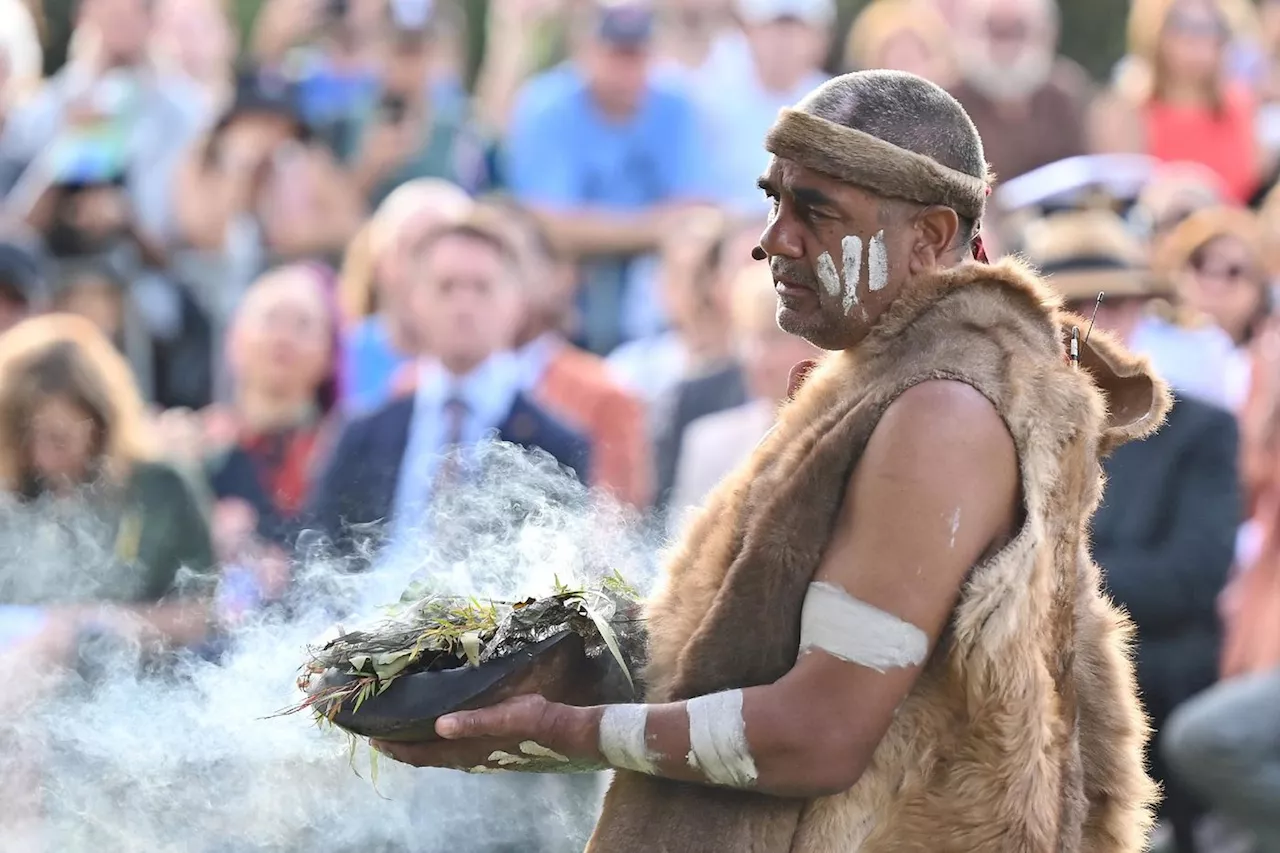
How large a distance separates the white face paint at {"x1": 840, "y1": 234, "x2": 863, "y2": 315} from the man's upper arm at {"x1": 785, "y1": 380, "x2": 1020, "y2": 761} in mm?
279

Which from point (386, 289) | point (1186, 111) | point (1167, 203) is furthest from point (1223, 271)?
point (386, 289)

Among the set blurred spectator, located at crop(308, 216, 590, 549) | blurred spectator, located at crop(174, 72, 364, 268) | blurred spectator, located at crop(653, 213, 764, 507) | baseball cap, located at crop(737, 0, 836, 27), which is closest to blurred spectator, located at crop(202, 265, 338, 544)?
blurred spectator, located at crop(308, 216, 590, 549)

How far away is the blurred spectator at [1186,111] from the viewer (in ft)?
29.8

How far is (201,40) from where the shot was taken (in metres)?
9.84

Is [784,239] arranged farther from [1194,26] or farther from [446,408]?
[1194,26]

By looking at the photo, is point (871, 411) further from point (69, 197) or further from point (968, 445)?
point (69, 197)

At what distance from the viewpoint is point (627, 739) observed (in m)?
2.85

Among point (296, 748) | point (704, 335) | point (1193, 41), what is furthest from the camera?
point (1193, 41)

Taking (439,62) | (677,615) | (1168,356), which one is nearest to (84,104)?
(439,62)

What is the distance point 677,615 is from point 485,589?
579 millimetres

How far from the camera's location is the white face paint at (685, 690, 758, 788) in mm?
2764

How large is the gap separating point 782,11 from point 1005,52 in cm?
117

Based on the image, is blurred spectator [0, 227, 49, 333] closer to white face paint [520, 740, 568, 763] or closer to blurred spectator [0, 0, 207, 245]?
blurred spectator [0, 0, 207, 245]

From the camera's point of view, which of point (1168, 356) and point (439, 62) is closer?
point (1168, 356)
